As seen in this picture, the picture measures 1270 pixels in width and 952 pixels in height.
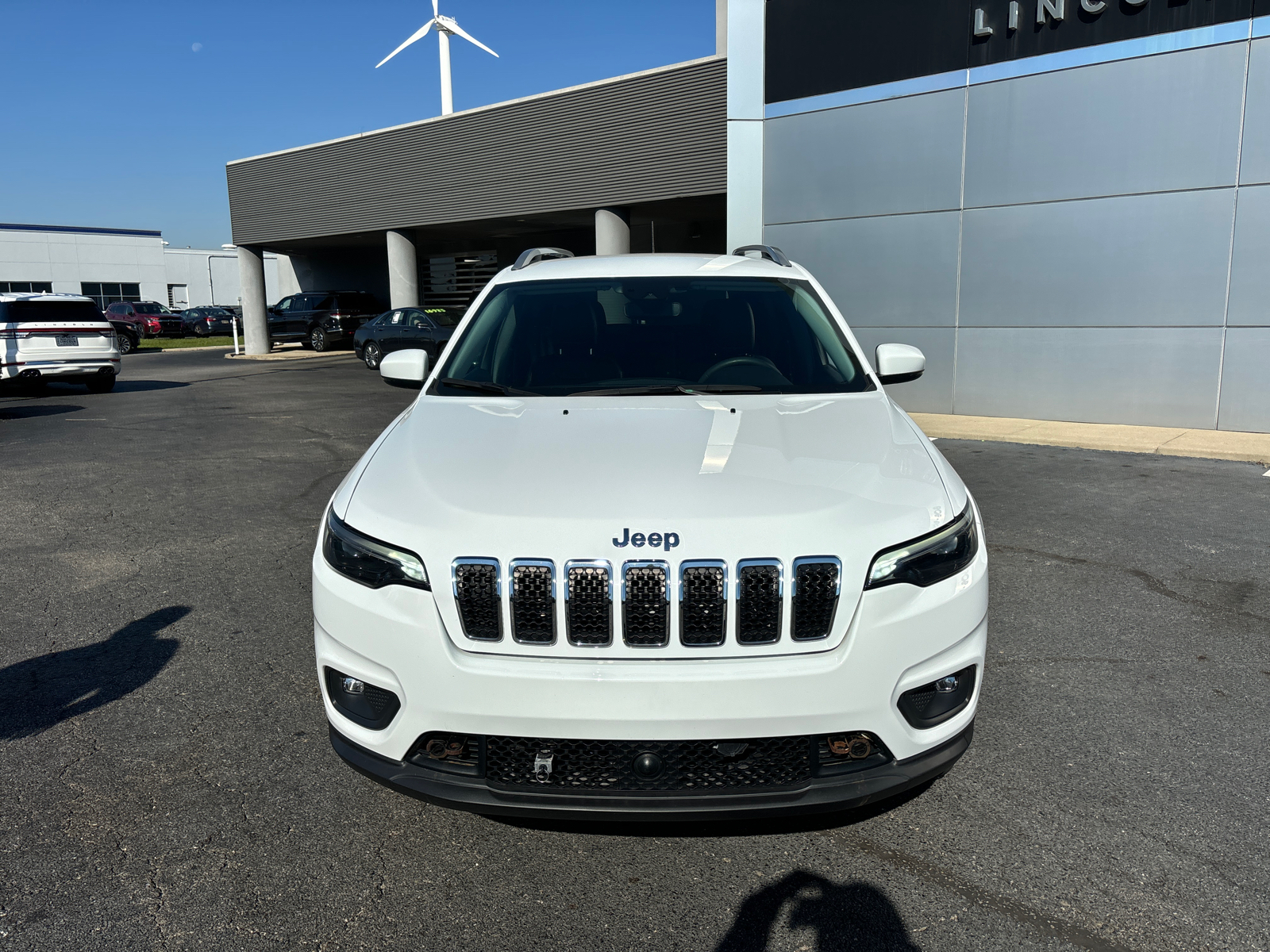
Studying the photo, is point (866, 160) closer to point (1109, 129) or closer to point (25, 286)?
point (1109, 129)

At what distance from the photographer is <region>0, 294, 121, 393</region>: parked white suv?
15055mm

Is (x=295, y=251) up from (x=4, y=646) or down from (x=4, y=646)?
up

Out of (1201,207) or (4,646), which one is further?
(1201,207)

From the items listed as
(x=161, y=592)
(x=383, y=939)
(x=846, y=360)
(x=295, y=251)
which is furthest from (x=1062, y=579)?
(x=295, y=251)

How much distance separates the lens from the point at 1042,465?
28.9 feet

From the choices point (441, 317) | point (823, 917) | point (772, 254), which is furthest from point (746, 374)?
point (441, 317)

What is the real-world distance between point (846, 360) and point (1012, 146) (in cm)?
1012

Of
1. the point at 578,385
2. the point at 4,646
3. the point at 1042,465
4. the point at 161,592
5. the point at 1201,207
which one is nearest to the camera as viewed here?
the point at 578,385

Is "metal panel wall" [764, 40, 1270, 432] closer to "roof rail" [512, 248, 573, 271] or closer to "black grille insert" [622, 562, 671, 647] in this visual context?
"roof rail" [512, 248, 573, 271]

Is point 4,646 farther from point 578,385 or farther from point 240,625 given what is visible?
point 578,385

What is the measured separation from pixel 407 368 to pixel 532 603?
75.7 inches

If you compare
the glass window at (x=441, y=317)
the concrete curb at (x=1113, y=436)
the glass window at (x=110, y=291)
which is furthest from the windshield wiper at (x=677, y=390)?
the glass window at (x=110, y=291)

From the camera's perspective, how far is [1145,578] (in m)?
5.13

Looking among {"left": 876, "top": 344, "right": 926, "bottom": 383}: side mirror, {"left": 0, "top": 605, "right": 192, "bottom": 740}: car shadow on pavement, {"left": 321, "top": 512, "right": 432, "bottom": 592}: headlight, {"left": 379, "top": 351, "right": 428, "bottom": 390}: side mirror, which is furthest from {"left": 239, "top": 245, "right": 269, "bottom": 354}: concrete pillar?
{"left": 321, "top": 512, "right": 432, "bottom": 592}: headlight
